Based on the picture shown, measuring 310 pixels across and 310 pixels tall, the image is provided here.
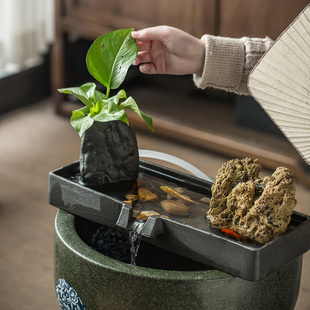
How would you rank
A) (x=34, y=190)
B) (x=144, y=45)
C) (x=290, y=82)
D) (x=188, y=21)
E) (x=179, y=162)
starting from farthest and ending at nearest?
(x=188, y=21)
(x=34, y=190)
(x=144, y=45)
(x=179, y=162)
(x=290, y=82)

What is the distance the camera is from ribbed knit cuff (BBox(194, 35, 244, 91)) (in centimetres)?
149

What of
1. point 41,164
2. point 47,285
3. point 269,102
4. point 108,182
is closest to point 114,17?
point 41,164

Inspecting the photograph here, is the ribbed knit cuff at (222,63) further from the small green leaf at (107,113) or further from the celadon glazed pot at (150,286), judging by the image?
the celadon glazed pot at (150,286)

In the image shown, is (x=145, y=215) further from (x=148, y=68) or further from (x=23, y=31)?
(x=23, y=31)

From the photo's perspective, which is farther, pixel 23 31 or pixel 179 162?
pixel 23 31

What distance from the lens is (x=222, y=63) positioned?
1495mm

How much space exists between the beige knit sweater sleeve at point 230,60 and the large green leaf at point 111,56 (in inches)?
10.3

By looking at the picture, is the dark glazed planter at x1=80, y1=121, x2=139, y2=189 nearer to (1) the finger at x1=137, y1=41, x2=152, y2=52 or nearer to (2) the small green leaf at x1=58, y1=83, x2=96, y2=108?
(2) the small green leaf at x1=58, y1=83, x2=96, y2=108

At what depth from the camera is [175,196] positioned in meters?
1.24

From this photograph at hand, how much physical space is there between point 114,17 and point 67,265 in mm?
1736

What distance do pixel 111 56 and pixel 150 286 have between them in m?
0.48

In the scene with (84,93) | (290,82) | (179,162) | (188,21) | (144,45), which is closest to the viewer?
(290,82)

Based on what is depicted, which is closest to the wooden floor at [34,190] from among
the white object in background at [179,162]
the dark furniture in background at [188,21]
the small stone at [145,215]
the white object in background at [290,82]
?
the dark furniture in background at [188,21]

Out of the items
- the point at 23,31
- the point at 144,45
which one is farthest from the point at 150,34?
the point at 23,31
